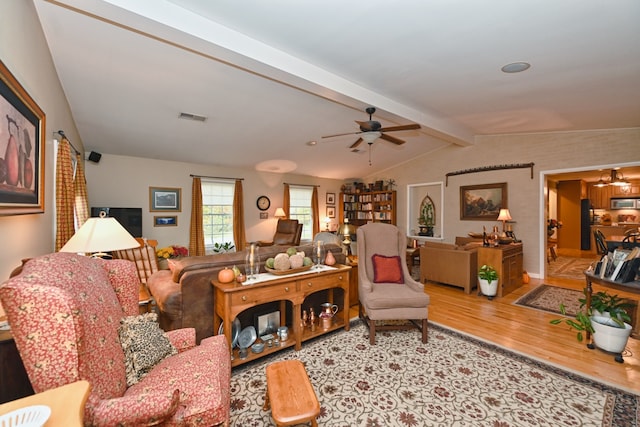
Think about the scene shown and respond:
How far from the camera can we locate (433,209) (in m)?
7.46

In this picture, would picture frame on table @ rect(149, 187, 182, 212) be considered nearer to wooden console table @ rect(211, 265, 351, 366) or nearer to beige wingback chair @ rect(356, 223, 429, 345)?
wooden console table @ rect(211, 265, 351, 366)

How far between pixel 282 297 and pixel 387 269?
1.36m

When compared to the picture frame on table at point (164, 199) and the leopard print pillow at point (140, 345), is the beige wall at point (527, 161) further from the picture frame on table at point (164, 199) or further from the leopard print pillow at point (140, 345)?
the leopard print pillow at point (140, 345)

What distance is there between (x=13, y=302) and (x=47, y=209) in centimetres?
193

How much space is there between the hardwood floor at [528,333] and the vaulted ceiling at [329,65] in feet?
8.93

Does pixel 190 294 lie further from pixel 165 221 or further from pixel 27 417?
pixel 165 221

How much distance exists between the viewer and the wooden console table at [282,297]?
226 cm

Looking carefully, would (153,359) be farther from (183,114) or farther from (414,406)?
(183,114)

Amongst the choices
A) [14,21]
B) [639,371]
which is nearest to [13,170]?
[14,21]

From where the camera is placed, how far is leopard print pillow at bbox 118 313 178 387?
1.45 meters

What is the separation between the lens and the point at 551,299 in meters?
4.09

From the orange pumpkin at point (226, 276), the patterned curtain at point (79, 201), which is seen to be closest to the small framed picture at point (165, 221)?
the patterned curtain at point (79, 201)

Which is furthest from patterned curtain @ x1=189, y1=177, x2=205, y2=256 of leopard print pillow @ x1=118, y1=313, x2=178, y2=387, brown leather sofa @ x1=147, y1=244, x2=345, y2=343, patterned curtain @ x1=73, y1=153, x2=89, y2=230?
leopard print pillow @ x1=118, y1=313, x2=178, y2=387

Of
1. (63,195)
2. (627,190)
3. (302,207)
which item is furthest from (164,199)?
(627,190)
